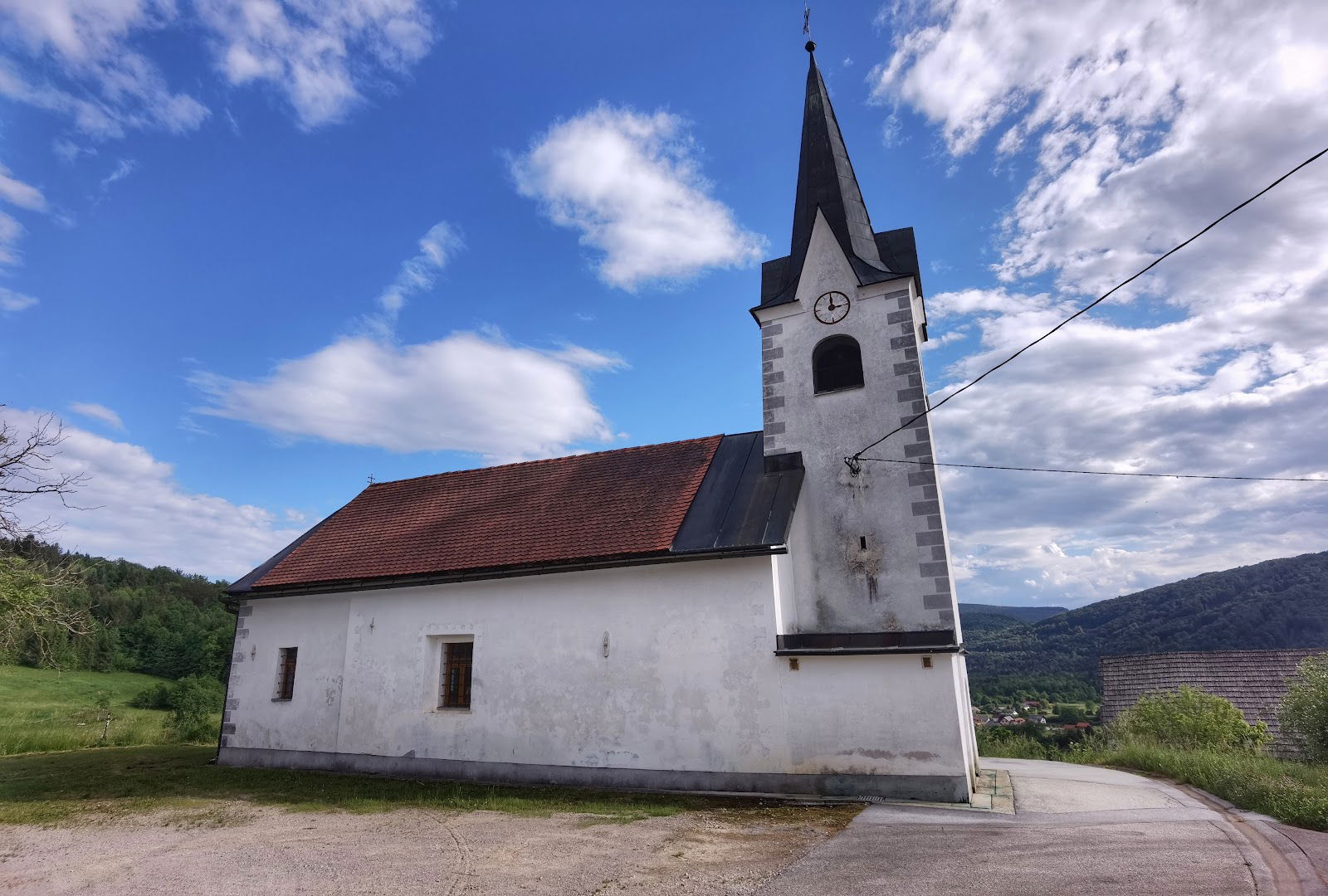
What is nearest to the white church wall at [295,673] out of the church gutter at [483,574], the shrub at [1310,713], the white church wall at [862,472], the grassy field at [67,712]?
the church gutter at [483,574]

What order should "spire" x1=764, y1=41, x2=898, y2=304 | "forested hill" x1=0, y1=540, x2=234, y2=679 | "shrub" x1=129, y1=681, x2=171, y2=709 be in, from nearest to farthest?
"spire" x1=764, y1=41, x2=898, y2=304 < "shrub" x1=129, y1=681, x2=171, y2=709 < "forested hill" x1=0, y1=540, x2=234, y2=679

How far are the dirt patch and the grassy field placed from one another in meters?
12.6

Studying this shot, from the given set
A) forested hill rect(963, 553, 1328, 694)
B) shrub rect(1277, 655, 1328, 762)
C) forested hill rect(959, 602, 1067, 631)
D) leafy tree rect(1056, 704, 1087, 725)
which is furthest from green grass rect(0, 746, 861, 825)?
forested hill rect(959, 602, 1067, 631)

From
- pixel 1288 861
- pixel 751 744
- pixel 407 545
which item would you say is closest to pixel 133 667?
pixel 407 545

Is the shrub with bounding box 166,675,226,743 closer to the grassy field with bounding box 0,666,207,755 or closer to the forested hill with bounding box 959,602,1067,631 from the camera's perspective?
the grassy field with bounding box 0,666,207,755

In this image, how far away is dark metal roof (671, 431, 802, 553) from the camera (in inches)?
461

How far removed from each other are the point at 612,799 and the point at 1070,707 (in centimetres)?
3740

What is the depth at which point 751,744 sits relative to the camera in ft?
36.0

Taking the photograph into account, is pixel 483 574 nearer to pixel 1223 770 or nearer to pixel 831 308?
pixel 831 308

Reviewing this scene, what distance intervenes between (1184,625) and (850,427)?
4291 cm

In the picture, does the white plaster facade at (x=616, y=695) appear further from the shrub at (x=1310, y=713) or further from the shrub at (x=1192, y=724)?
the shrub at (x=1192, y=724)

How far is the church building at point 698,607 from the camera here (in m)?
10.8

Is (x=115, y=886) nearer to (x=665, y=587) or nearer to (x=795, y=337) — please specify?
(x=665, y=587)

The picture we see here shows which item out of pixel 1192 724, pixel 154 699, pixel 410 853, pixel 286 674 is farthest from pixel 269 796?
pixel 154 699
